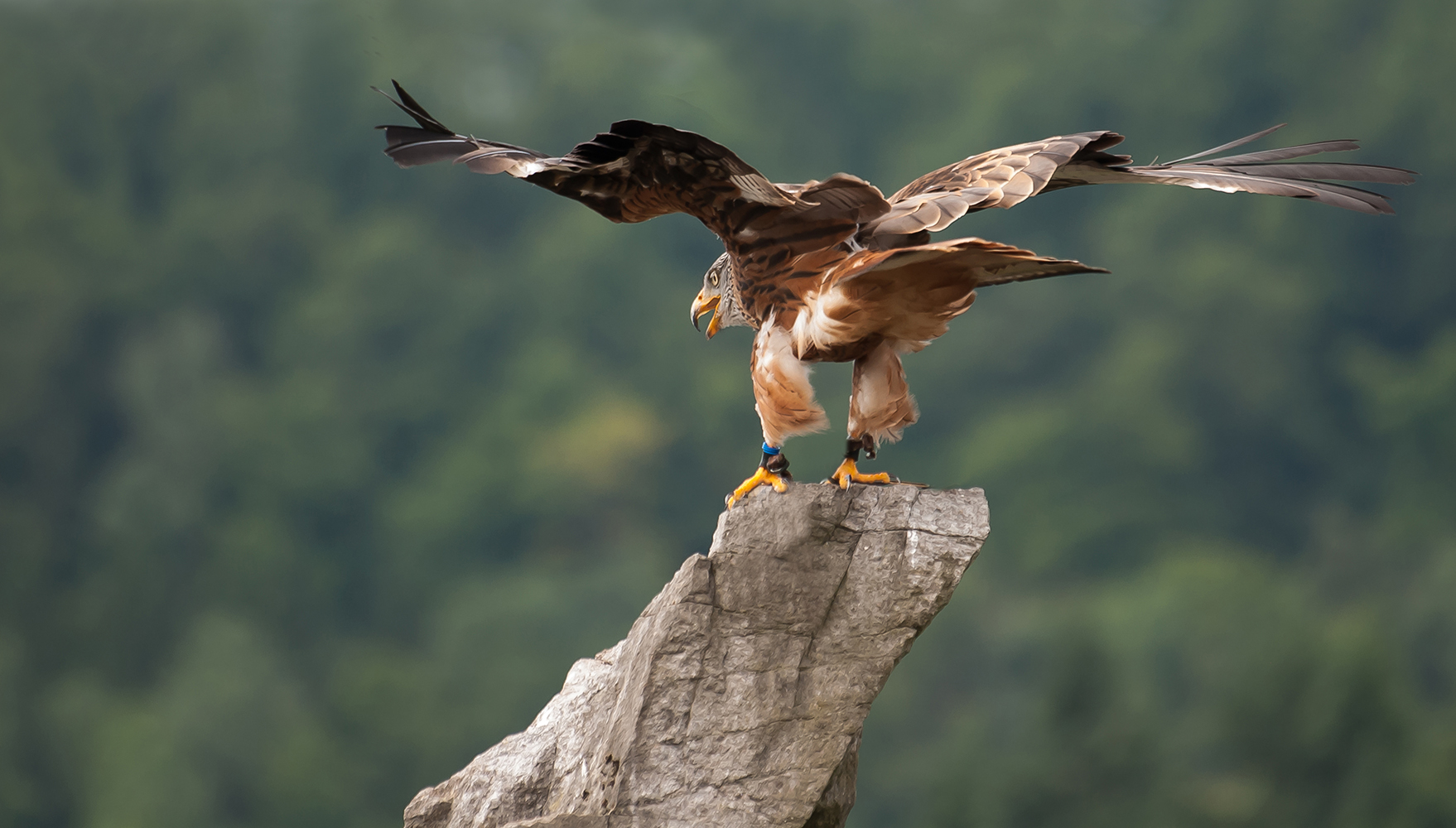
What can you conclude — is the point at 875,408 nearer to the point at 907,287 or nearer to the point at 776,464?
the point at 776,464

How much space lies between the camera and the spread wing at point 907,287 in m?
4.54

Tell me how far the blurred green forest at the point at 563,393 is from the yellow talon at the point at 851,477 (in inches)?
749

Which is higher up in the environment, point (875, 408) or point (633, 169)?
point (633, 169)

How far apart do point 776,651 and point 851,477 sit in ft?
2.06

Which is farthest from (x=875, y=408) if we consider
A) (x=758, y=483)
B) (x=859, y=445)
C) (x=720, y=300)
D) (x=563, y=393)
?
(x=563, y=393)

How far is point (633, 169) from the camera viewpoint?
5102 mm

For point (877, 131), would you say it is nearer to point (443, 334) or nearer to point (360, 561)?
point (443, 334)

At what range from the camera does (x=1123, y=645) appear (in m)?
30.9

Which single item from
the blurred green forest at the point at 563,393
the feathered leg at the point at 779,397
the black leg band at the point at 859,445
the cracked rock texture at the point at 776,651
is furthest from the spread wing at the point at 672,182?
the blurred green forest at the point at 563,393

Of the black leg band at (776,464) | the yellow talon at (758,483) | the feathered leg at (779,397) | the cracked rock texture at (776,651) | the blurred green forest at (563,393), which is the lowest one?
the cracked rock texture at (776,651)

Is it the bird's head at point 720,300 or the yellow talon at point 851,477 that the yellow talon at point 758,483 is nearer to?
the yellow talon at point 851,477

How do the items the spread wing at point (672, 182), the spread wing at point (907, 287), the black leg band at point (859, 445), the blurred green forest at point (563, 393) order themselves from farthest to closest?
the blurred green forest at point (563, 393)
the black leg band at point (859, 445)
the spread wing at point (672, 182)
the spread wing at point (907, 287)

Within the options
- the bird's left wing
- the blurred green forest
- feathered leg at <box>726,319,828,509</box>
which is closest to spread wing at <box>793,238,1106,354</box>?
feathered leg at <box>726,319,828,509</box>

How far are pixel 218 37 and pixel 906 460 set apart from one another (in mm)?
20695
